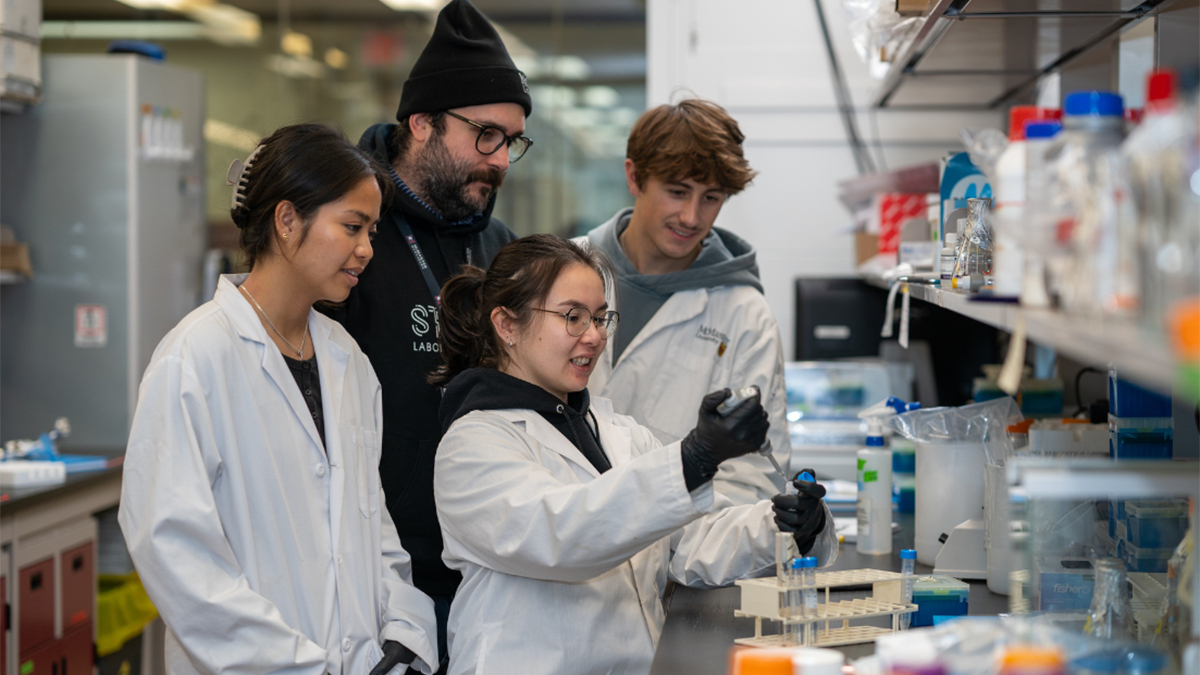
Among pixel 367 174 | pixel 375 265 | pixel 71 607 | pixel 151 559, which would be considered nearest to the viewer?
pixel 151 559

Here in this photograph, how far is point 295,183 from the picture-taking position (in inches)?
64.9

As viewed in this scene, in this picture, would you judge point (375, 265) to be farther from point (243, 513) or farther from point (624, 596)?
point (624, 596)

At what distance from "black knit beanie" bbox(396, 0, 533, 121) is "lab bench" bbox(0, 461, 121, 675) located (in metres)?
1.53

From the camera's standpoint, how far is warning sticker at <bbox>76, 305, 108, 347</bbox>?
3473 millimetres

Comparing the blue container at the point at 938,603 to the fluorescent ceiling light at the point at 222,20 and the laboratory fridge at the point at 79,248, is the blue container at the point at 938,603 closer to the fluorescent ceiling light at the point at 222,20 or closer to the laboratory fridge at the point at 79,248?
the laboratory fridge at the point at 79,248

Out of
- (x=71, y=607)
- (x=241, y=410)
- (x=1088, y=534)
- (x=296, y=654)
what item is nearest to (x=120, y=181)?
(x=71, y=607)

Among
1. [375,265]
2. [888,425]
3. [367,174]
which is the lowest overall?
[888,425]

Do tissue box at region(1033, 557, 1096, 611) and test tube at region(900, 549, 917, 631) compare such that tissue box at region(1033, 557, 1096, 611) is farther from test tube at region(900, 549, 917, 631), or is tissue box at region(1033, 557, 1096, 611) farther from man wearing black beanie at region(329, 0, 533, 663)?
man wearing black beanie at region(329, 0, 533, 663)

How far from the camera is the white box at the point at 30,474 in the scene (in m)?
2.75

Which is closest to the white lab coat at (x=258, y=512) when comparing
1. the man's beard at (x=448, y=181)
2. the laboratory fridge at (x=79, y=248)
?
the man's beard at (x=448, y=181)

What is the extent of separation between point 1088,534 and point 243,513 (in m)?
1.25

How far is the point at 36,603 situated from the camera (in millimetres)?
2721

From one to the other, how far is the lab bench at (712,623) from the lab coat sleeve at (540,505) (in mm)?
154

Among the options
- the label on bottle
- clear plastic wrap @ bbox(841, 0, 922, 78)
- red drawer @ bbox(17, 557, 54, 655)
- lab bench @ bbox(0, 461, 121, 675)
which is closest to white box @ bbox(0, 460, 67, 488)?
lab bench @ bbox(0, 461, 121, 675)
